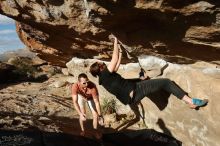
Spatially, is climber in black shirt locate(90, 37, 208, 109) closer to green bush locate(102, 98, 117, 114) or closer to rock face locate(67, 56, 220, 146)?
rock face locate(67, 56, 220, 146)

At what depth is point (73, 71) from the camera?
1205 centimetres

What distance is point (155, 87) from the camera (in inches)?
281

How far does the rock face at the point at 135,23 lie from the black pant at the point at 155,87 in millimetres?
482

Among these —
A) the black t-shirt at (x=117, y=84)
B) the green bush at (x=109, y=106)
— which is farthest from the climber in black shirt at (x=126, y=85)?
the green bush at (x=109, y=106)

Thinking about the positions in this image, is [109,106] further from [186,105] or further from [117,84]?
[117,84]

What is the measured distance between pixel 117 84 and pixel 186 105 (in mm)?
1341

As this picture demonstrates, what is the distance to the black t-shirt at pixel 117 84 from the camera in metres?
7.05

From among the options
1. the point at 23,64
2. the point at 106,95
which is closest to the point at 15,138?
the point at 106,95

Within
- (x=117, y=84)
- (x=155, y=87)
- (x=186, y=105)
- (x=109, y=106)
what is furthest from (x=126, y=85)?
(x=109, y=106)

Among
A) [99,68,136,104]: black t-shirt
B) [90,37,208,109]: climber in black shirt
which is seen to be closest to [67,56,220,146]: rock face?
[90,37,208,109]: climber in black shirt

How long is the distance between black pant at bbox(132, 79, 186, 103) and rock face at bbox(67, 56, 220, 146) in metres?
0.32

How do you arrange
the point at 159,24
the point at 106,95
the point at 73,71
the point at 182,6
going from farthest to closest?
the point at 73,71 → the point at 106,95 → the point at 159,24 → the point at 182,6

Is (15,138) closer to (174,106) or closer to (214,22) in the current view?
(174,106)

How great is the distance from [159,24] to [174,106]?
2.06m
